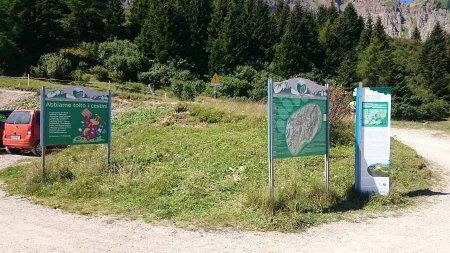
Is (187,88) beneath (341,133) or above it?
above

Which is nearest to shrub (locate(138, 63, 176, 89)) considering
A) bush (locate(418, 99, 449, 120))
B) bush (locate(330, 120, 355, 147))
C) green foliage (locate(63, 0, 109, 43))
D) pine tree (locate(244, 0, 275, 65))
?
green foliage (locate(63, 0, 109, 43))

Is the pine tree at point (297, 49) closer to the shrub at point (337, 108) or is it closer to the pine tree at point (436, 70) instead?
the pine tree at point (436, 70)

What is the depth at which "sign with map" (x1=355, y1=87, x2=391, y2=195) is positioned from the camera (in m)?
9.13

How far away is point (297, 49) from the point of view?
64125mm

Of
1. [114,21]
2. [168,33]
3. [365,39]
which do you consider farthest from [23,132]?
[365,39]

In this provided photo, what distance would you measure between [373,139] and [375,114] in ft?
1.67

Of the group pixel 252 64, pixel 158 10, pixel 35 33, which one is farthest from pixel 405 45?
pixel 35 33

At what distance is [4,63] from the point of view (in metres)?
49.1

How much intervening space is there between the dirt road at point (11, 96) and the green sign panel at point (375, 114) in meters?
25.5

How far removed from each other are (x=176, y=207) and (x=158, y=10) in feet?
192

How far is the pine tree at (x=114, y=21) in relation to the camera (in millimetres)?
64750

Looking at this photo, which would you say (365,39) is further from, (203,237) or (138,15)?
(203,237)

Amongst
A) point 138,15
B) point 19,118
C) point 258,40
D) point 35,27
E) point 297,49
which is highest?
point 138,15

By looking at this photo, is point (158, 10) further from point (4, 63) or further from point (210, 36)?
point (4, 63)
